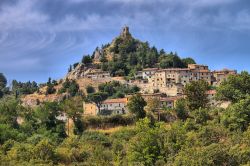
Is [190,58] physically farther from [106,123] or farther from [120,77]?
[106,123]

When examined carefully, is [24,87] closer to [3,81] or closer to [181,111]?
[3,81]

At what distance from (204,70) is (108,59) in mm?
22523

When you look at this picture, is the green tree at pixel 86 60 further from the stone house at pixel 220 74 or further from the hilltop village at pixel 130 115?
the stone house at pixel 220 74

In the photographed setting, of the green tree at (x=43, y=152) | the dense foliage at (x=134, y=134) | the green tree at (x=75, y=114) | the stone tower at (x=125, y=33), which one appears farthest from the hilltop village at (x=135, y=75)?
the green tree at (x=43, y=152)

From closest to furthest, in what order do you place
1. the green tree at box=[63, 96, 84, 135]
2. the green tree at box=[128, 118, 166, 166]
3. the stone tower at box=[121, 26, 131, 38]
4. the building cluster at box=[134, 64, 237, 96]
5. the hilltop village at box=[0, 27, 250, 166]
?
the green tree at box=[128, 118, 166, 166], the hilltop village at box=[0, 27, 250, 166], the green tree at box=[63, 96, 84, 135], the building cluster at box=[134, 64, 237, 96], the stone tower at box=[121, 26, 131, 38]

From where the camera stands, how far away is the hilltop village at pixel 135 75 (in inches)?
2810

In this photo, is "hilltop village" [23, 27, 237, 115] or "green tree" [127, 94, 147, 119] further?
"hilltop village" [23, 27, 237, 115]

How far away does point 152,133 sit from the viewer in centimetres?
4422

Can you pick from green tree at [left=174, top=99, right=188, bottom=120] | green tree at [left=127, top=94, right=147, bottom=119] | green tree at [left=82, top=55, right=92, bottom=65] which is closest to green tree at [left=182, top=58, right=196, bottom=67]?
green tree at [left=82, top=55, right=92, bottom=65]

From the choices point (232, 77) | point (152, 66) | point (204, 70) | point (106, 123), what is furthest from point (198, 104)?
point (152, 66)

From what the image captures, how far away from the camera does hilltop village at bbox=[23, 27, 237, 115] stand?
2810 inches

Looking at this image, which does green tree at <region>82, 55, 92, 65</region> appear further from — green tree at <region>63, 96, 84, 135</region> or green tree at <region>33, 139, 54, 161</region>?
green tree at <region>33, 139, 54, 161</region>

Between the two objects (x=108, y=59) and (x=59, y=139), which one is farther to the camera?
(x=108, y=59)

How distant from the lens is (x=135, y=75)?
84.8m
